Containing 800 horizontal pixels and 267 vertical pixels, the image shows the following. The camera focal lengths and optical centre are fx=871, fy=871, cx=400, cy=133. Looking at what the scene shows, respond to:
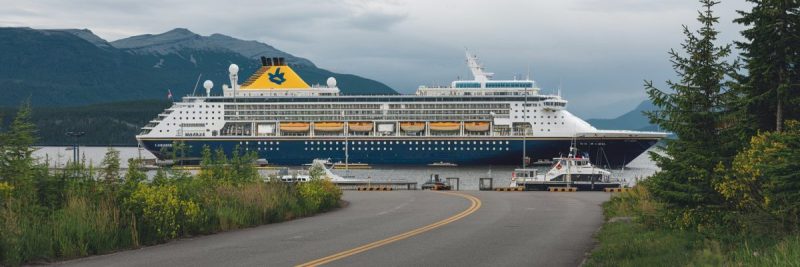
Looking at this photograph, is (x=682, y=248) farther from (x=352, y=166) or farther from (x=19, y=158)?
(x=352, y=166)

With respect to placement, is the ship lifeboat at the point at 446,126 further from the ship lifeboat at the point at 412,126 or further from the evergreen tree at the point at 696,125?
the evergreen tree at the point at 696,125

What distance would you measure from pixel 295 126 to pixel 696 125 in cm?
8301

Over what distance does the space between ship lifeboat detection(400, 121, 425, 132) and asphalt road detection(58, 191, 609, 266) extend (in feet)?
231

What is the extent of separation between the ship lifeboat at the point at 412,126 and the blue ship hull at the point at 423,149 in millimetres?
1850

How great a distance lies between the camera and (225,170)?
26156 mm

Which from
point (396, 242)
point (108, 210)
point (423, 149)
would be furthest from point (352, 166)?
point (108, 210)

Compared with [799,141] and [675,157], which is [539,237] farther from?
[799,141]

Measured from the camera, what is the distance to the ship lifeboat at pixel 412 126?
310 feet

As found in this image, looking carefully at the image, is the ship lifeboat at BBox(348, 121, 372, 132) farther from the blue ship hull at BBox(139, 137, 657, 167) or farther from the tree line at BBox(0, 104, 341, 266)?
the tree line at BBox(0, 104, 341, 266)

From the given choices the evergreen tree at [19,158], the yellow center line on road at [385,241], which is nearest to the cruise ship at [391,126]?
the yellow center line on road at [385,241]

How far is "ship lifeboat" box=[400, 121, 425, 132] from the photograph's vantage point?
94438 millimetres

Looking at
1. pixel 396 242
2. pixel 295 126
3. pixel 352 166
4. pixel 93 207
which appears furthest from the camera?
pixel 295 126

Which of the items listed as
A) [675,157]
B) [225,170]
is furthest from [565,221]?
[225,170]

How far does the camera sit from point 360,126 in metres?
95.9
